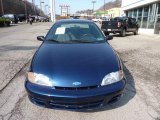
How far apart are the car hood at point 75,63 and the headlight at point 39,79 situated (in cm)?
6

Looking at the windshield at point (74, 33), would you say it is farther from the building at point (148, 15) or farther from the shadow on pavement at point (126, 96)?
the building at point (148, 15)

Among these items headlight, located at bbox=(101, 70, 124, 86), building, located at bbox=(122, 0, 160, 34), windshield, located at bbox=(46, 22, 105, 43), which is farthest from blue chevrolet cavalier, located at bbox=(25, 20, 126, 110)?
building, located at bbox=(122, 0, 160, 34)

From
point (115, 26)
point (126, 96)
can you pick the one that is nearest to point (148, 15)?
point (115, 26)

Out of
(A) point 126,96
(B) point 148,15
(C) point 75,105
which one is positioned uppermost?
(B) point 148,15

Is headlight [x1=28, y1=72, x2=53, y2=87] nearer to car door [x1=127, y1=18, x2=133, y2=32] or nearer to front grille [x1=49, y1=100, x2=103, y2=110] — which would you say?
front grille [x1=49, y1=100, x2=103, y2=110]

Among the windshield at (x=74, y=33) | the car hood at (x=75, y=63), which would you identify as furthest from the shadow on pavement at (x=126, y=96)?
the windshield at (x=74, y=33)

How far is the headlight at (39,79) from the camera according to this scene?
3.33 meters

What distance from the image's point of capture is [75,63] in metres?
3.66

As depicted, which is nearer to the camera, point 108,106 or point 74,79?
point 74,79

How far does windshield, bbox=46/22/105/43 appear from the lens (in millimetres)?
4904

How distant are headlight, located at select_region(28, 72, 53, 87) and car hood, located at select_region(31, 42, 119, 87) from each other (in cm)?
6

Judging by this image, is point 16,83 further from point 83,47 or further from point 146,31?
point 146,31

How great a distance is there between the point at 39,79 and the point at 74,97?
68cm

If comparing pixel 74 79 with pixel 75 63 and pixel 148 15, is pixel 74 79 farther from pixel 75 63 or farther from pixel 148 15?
pixel 148 15
